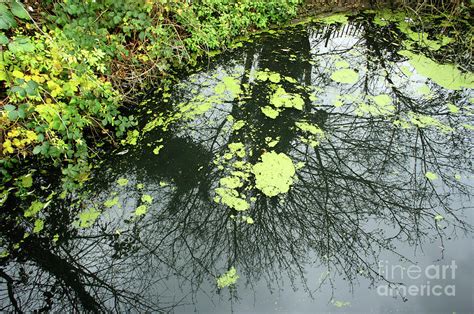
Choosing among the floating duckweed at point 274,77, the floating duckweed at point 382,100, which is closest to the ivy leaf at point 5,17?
the floating duckweed at point 274,77

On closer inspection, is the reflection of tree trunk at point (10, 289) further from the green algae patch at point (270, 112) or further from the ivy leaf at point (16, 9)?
the green algae patch at point (270, 112)

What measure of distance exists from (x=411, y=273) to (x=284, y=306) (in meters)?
0.77

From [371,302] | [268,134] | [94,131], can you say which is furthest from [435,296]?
[94,131]

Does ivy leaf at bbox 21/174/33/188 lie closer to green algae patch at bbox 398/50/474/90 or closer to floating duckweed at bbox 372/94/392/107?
floating duckweed at bbox 372/94/392/107

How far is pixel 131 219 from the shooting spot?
2.18 meters

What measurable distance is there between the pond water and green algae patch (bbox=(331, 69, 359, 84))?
0.8 inches

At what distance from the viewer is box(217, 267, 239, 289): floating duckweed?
1.86m

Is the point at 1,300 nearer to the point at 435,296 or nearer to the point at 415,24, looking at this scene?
the point at 435,296

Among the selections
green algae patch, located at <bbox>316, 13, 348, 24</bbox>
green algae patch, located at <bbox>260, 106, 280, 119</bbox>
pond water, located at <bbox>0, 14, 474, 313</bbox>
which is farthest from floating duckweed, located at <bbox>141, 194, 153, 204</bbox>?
green algae patch, located at <bbox>316, 13, 348, 24</bbox>

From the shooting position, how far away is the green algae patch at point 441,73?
304cm

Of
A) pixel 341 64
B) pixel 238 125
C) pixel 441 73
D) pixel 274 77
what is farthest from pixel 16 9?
pixel 441 73

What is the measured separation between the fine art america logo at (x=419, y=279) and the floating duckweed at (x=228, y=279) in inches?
31.8

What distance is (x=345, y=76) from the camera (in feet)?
10.8

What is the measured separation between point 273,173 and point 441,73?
2.17 m
